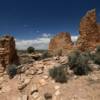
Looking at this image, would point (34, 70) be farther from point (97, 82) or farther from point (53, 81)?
point (97, 82)

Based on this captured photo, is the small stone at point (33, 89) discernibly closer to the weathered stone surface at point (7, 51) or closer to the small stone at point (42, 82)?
the small stone at point (42, 82)

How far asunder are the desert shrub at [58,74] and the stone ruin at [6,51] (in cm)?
420

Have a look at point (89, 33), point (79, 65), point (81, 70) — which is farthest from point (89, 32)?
point (81, 70)

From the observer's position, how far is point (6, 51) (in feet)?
50.5

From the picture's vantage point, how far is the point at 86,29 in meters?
20.4

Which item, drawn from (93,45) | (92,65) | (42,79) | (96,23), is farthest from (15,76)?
(96,23)

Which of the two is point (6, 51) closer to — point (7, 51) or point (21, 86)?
point (7, 51)

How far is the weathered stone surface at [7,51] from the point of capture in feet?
50.1

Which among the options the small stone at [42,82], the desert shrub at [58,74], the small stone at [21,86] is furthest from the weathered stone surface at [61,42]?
the small stone at [21,86]

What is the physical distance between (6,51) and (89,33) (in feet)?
28.7

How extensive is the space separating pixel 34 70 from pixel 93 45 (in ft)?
27.7

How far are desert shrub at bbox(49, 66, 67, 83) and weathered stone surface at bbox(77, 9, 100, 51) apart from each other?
8.12m

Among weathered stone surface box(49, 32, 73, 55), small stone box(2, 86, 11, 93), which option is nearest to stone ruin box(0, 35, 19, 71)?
small stone box(2, 86, 11, 93)

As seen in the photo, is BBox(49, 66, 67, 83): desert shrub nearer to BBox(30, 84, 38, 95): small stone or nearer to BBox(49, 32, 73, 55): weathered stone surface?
BBox(30, 84, 38, 95): small stone
